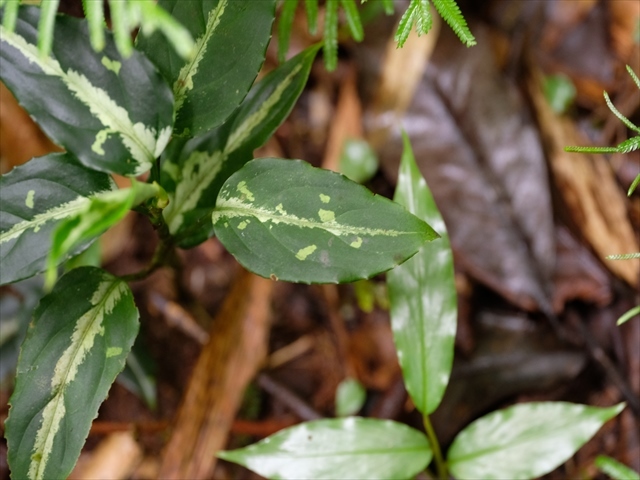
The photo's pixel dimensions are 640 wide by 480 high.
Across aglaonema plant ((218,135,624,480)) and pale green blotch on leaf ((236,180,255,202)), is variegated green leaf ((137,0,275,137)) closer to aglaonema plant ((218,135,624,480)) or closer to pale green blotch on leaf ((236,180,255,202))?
pale green blotch on leaf ((236,180,255,202))

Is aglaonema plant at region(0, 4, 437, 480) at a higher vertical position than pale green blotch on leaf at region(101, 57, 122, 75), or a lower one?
lower

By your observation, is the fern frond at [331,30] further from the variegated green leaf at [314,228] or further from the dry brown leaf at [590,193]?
the dry brown leaf at [590,193]

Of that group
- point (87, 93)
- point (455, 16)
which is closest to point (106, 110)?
point (87, 93)

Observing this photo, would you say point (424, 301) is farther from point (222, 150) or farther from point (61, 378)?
point (61, 378)

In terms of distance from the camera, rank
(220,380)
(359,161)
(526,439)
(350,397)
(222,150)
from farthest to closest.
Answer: (359,161), (350,397), (220,380), (526,439), (222,150)

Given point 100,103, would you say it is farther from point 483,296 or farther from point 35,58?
point 483,296

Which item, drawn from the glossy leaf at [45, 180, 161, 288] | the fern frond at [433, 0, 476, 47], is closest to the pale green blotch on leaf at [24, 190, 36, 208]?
the glossy leaf at [45, 180, 161, 288]

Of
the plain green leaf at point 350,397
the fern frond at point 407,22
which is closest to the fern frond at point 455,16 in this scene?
the fern frond at point 407,22

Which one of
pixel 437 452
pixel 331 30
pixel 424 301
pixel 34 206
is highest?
pixel 34 206
